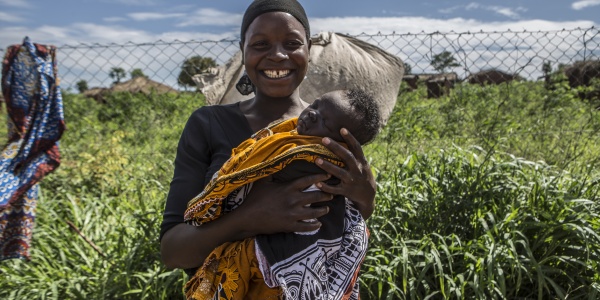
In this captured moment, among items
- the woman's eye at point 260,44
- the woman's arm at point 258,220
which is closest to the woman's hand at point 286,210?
the woman's arm at point 258,220

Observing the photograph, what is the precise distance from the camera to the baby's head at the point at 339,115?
1339 mm

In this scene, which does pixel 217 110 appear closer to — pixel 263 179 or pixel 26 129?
pixel 263 179

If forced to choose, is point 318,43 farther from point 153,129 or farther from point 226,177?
point 153,129

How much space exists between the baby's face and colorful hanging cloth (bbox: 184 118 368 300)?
0.03m

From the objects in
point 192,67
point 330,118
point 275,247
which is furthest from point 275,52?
point 192,67

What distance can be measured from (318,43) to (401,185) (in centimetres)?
90

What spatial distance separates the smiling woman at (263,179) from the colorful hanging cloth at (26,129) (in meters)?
1.86

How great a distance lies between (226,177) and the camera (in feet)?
4.25

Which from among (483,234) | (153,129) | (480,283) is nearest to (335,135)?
(480,283)

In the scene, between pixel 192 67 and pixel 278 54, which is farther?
pixel 192 67

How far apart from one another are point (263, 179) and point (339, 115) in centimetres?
24

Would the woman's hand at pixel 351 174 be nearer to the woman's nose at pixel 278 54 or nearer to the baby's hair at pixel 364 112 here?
the baby's hair at pixel 364 112

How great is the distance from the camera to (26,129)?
10.0 feet

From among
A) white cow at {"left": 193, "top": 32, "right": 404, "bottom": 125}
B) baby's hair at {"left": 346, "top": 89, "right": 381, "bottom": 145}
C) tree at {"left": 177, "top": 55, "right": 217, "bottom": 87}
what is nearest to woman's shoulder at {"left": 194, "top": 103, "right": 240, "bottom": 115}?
baby's hair at {"left": 346, "top": 89, "right": 381, "bottom": 145}
